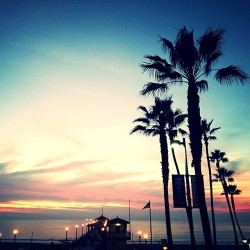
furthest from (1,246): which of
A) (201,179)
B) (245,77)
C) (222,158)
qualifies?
(245,77)

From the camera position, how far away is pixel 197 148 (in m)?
13.6

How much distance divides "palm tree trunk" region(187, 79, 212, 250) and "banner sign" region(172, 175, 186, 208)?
2.20 meters

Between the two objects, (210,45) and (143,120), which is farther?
(143,120)

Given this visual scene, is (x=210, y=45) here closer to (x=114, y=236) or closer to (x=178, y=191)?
(x=178, y=191)

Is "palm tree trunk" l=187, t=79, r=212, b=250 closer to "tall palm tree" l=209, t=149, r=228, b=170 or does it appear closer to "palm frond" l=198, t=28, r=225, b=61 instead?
"palm frond" l=198, t=28, r=225, b=61

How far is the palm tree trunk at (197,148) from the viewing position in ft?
42.6

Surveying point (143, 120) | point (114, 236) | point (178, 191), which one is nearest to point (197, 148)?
point (178, 191)

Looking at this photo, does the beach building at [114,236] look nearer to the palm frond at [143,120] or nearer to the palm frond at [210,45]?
the palm frond at [143,120]

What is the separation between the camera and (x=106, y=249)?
131 ft

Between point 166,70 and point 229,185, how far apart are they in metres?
39.2

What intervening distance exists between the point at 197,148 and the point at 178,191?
3310 mm

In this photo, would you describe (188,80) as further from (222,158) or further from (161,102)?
(222,158)

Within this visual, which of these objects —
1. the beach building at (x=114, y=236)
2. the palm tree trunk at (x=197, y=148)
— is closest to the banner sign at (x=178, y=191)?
the palm tree trunk at (x=197, y=148)

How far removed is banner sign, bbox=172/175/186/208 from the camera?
15.4m
